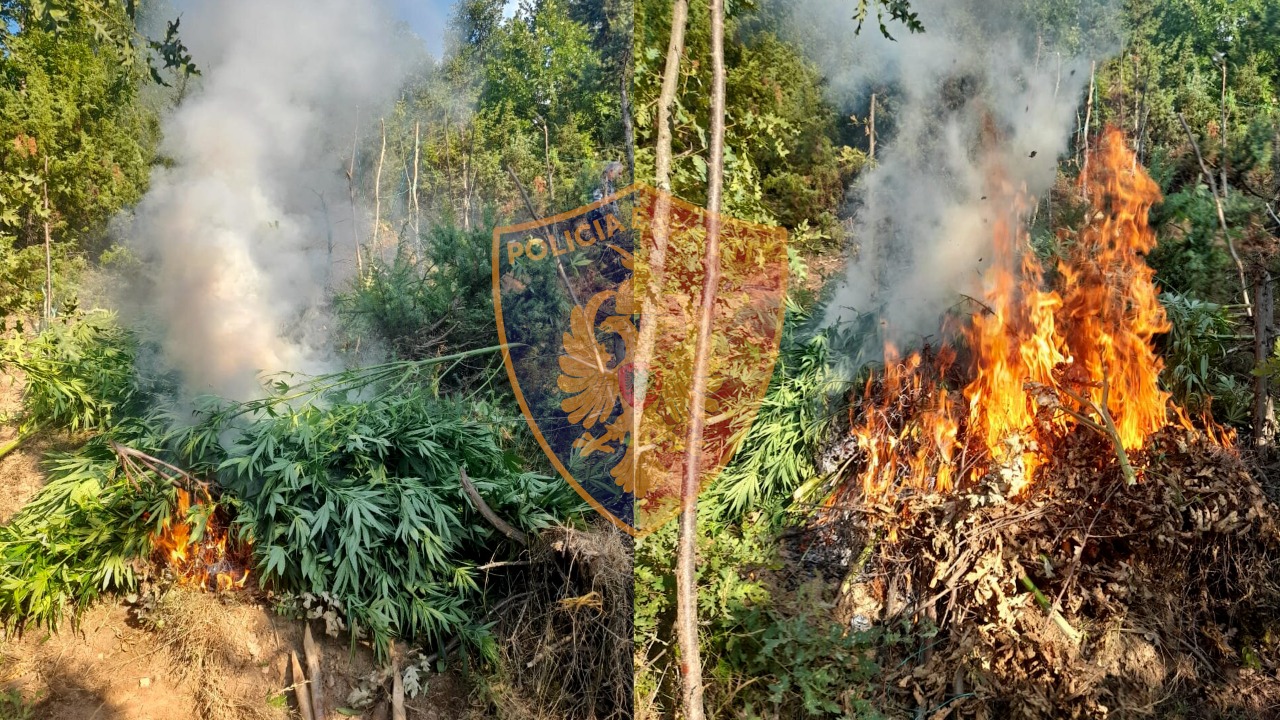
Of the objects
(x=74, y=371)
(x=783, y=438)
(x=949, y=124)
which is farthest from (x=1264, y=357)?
(x=74, y=371)

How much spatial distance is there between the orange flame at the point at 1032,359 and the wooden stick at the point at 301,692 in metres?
2.55

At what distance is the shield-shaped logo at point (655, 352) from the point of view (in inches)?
126

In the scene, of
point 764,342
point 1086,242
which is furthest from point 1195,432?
point 764,342

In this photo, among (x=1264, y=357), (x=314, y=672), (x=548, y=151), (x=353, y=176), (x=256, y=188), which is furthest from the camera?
(x=548, y=151)

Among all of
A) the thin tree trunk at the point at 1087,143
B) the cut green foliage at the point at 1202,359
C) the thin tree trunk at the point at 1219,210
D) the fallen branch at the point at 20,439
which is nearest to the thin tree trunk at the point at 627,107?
the thin tree trunk at the point at 1087,143

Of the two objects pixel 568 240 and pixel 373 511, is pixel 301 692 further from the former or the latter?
pixel 568 240

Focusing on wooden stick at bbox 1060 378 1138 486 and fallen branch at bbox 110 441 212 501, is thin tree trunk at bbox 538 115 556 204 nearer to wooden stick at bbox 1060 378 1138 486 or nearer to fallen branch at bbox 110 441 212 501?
fallen branch at bbox 110 441 212 501

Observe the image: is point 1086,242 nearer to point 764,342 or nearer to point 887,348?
point 887,348

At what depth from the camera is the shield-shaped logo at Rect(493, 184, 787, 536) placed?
3213mm

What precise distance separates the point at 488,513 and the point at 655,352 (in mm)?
1266

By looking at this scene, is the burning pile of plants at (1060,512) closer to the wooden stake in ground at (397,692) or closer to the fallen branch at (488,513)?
the fallen branch at (488,513)

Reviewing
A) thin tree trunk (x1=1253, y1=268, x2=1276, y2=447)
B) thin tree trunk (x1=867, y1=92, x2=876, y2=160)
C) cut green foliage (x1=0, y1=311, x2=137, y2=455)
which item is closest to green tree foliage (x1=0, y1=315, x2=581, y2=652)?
cut green foliage (x1=0, y1=311, x2=137, y2=455)

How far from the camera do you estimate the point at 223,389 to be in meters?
4.24

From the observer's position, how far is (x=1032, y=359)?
11.1ft
